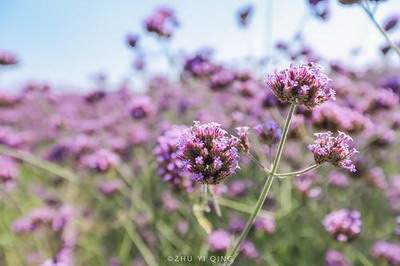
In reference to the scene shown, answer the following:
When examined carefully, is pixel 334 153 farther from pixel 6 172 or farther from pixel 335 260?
pixel 6 172

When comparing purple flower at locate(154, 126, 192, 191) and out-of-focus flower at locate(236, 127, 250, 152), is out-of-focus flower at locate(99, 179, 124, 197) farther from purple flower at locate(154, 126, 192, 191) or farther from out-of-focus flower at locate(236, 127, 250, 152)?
out-of-focus flower at locate(236, 127, 250, 152)

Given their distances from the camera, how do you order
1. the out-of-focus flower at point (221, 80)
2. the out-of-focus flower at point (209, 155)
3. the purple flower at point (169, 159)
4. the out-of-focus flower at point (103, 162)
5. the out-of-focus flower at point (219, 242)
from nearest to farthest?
1. the out-of-focus flower at point (209, 155)
2. the purple flower at point (169, 159)
3. the out-of-focus flower at point (219, 242)
4. the out-of-focus flower at point (103, 162)
5. the out-of-focus flower at point (221, 80)

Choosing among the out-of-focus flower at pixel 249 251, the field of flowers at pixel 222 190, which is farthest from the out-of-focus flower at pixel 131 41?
the out-of-focus flower at pixel 249 251

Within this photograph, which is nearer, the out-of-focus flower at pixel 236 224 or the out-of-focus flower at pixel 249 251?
the out-of-focus flower at pixel 249 251

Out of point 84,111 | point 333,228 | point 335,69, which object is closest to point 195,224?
point 333,228

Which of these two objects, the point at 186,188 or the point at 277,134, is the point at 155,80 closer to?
the point at 186,188

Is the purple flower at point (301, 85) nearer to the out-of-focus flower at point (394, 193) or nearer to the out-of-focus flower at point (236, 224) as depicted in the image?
the out-of-focus flower at point (236, 224)

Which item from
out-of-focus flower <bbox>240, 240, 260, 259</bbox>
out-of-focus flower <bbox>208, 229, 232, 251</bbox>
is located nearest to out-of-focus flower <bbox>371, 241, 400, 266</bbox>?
out-of-focus flower <bbox>240, 240, 260, 259</bbox>
